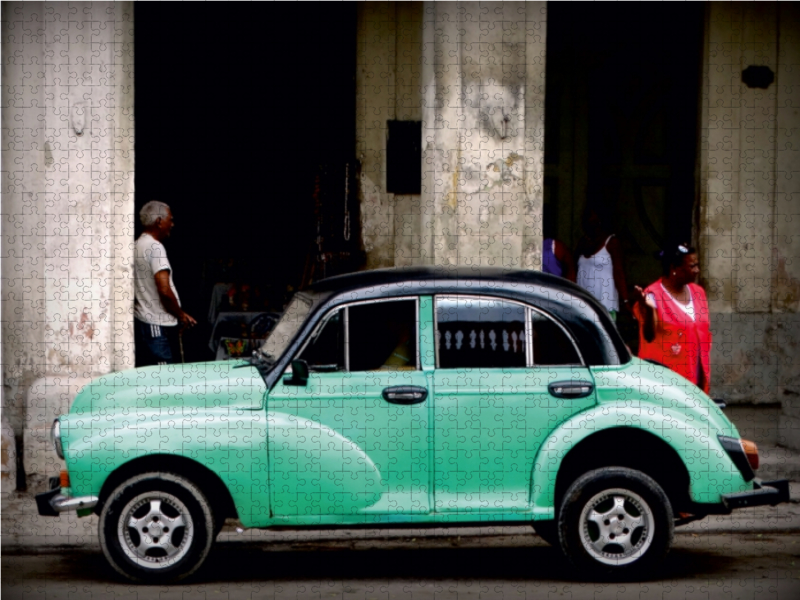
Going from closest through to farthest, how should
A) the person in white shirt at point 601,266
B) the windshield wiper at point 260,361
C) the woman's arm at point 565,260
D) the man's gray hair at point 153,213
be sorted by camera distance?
the windshield wiper at point 260,361
the man's gray hair at point 153,213
the person in white shirt at point 601,266
the woman's arm at point 565,260

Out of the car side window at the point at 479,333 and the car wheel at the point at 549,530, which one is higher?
the car side window at the point at 479,333

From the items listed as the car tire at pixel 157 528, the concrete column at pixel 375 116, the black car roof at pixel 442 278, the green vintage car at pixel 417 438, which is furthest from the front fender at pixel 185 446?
the concrete column at pixel 375 116

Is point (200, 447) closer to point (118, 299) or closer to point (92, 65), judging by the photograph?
point (118, 299)

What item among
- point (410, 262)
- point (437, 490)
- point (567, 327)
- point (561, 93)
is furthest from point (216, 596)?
point (561, 93)

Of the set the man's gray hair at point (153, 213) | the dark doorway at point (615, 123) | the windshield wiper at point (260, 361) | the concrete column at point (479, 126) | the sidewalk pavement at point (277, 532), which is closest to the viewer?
the windshield wiper at point (260, 361)

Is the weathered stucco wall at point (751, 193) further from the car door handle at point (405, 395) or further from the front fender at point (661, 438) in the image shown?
the car door handle at point (405, 395)

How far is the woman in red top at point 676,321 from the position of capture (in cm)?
815

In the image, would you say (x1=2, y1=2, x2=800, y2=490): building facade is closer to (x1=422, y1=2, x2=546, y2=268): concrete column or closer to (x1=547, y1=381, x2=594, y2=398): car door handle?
(x1=422, y1=2, x2=546, y2=268): concrete column

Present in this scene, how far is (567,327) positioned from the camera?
687 cm

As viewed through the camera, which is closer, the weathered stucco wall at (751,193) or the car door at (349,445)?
the car door at (349,445)

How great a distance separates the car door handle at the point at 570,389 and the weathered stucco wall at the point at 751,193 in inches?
181

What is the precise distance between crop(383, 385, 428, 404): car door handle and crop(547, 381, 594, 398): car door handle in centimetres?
68

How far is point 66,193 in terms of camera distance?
934cm

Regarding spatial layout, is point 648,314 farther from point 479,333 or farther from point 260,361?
point 260,361
